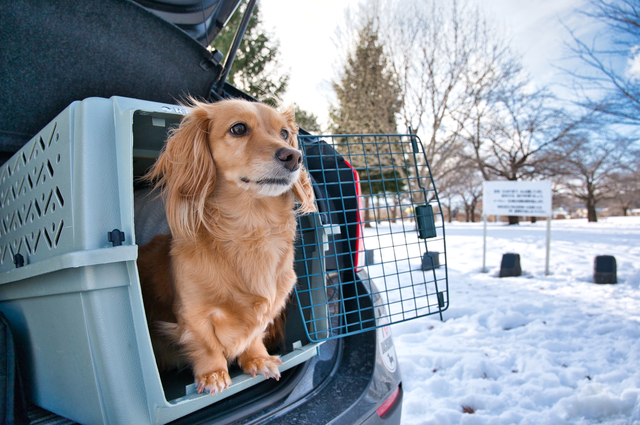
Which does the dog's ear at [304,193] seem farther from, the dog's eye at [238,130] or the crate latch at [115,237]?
the crate latch at [115,237]

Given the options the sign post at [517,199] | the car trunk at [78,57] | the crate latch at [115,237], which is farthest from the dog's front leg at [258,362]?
the sign post at [517,199]

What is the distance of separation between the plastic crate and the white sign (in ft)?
17.6

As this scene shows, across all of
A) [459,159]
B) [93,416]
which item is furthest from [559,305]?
[459,159]

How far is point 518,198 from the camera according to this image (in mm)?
5406

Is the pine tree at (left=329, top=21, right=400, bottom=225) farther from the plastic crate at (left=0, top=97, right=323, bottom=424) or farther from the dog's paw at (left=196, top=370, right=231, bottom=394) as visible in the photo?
the plastic crate at (left=0, top=97, right=323, bottom=424)

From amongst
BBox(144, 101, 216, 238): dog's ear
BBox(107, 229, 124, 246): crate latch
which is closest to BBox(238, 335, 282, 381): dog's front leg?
BBox(144, 101, 216, 238): dog's ear

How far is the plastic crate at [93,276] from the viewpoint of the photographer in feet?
3.07

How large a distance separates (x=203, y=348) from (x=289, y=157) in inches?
28.5

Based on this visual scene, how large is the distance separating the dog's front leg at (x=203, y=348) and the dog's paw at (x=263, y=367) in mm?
90

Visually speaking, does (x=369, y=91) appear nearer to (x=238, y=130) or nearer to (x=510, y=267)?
(x=510, y=267)

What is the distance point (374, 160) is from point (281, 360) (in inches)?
463

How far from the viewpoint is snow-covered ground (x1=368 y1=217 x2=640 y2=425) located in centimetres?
164

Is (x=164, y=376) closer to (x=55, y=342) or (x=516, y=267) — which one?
(x=55, y=342)

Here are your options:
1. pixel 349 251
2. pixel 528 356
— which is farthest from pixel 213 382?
pixel 528 356
